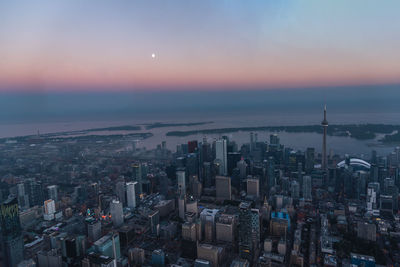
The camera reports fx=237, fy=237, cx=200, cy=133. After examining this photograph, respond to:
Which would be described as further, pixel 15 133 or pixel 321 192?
pixel 15 133

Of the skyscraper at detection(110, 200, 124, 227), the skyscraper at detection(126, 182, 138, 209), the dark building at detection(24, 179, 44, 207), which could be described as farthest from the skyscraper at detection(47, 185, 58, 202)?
the skyscraper at detection(110, 200, 124, 227)

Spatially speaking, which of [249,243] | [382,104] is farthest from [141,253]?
[382,104]

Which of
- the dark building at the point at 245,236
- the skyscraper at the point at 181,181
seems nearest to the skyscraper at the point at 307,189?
the dark building at the point at 245,236

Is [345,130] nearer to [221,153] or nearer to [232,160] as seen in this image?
[232,160]

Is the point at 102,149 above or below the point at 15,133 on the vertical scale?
below

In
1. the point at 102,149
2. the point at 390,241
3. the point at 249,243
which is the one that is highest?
the point at 102,149

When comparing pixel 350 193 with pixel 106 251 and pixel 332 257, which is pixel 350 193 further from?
pixel 106 251

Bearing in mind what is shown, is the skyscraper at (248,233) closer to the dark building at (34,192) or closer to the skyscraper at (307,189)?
the skyscraper at (307,189)

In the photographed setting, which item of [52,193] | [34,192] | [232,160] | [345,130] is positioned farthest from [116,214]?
[345,130]
